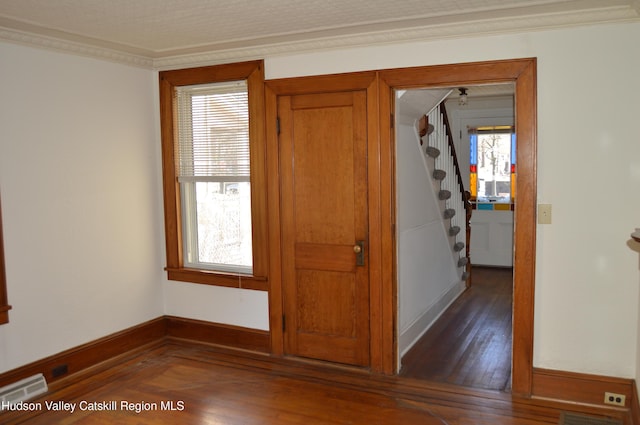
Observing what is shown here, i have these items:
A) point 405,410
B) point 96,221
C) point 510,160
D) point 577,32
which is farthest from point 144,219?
point 510,160

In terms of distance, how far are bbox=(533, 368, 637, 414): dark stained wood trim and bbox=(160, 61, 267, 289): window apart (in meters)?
2.05

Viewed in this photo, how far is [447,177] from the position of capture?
583 centimetres

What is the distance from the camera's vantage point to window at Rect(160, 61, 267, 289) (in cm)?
409

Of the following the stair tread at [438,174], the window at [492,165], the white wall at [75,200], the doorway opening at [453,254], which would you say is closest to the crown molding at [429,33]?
the doorway opening at [453,254]

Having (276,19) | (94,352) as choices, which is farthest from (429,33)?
(94,352)

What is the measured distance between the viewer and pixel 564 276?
10.7 feet

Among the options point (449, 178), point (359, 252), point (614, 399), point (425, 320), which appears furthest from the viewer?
point (449, 178)

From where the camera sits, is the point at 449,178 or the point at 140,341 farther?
the point at 449,178

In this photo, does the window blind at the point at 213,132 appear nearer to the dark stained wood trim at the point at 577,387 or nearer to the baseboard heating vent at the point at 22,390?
the baseboard heating vent at the point at 22,390

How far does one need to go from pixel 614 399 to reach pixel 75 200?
3.71 m

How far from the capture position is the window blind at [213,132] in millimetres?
4156

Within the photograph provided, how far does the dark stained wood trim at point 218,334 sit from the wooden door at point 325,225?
0.79 feet

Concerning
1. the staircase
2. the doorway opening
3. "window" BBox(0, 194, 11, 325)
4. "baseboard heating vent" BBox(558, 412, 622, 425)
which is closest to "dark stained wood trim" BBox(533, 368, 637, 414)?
"baseboard heating vent" BBox(558, 412, 622, 425)

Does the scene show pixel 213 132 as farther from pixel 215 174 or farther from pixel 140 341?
pixel 140 341
